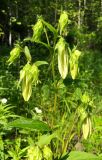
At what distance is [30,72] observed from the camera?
1.94m

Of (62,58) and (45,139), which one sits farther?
(62,58)

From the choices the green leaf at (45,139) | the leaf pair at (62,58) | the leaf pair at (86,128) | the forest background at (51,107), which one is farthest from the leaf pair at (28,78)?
the leaf pair at (86,128)

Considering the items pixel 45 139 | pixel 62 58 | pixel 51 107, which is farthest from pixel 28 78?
pixel 51 107

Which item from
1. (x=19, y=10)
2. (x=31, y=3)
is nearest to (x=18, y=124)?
(x=31, y=3)

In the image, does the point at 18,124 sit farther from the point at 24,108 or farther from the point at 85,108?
the point at 24,108

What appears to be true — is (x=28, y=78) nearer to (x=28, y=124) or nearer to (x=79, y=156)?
(x=28, y=124)

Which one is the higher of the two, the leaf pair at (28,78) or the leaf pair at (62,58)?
the leaf pair at (62,58)

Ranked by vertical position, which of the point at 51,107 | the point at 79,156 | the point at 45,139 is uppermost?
the point at 45,139

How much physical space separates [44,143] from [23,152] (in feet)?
6.07

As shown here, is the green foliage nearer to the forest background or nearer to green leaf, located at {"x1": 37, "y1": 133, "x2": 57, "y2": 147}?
the forest background

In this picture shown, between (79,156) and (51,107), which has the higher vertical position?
(79,156)

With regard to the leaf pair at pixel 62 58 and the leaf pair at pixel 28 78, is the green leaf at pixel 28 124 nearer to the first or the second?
the leaf pair at pixel 28 78

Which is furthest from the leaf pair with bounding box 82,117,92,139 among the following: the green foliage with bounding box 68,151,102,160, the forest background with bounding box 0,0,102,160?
the green foliage with bounding box 68,151,102,160

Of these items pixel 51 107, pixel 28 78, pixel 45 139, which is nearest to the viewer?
pixel 45 139
